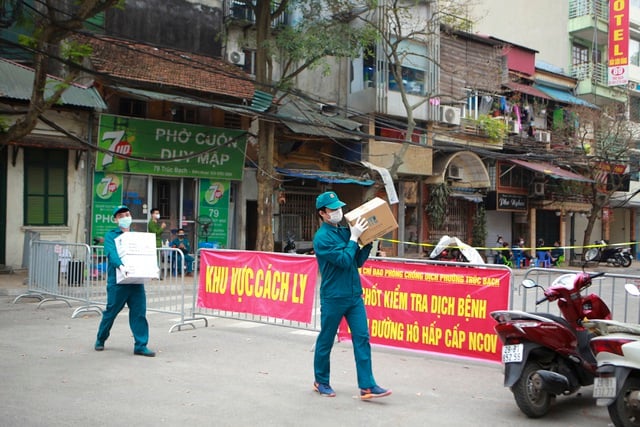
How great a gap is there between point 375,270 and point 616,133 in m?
24.0

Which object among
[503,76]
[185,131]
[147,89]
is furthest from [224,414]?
[503,76]

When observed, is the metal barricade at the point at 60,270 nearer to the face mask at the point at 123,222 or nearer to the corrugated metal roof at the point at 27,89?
the face mask at the point at 123,222

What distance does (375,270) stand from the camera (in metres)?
8.31

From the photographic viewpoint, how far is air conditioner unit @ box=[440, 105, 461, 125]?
2622 cm

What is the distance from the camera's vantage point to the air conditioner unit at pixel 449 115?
26.2 metres

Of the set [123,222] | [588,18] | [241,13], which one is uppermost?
[588,18]

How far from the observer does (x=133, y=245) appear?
770 centimetres

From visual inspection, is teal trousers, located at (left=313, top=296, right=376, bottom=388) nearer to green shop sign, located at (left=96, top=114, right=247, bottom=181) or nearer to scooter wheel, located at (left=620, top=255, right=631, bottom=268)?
green shop sign, located at (left=96, top=114, right=247, bottom=181)

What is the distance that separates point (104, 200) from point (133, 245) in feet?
37.5

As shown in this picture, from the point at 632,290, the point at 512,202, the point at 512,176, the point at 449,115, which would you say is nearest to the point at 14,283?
the point at 632,290

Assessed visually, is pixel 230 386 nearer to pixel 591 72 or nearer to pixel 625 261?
pixel 625 261

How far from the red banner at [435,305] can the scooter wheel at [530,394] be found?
1.66 m

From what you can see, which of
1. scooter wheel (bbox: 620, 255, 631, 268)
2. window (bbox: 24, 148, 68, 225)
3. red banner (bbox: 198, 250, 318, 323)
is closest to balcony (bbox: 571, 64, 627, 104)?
scooter wheel (bbox: 620, 255, 631, 268)

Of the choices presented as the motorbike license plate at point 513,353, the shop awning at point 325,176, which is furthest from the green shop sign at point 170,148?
the motorbike license plate at point 513,353
